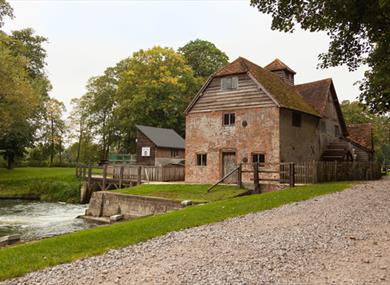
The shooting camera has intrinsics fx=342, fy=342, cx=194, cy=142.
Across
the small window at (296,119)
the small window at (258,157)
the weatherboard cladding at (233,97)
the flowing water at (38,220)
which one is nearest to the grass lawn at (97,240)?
the flowing water at (38,220)

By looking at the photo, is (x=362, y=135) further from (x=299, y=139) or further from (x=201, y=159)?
(x=201, y=159)

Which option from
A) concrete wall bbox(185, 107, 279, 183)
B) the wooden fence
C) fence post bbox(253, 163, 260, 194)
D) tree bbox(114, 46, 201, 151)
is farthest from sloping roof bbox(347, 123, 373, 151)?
tree bbox(114, 46, 201, 151)

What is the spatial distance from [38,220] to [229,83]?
1634 centimetres

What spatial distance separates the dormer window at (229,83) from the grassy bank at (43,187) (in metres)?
18.2

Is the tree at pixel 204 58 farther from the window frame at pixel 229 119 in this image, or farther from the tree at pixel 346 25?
the tree at pixel 346 25

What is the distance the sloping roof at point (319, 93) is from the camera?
29670mm

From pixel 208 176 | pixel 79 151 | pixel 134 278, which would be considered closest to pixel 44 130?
pixel 79 151

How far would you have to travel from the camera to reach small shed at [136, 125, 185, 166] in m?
41.3

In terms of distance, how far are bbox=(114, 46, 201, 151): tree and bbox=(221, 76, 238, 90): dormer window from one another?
22905 millimetres

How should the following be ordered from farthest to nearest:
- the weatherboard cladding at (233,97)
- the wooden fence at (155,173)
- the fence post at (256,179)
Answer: the wooden fence at (155,173), the weatherboard cladding at (233,97), the fence post at (256,179)

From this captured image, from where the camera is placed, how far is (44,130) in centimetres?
5916

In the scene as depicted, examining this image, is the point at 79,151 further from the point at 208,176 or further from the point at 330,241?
the point at 330,241

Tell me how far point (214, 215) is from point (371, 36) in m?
10.4

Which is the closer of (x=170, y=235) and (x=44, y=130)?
(x=170, y=235)
